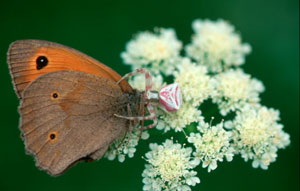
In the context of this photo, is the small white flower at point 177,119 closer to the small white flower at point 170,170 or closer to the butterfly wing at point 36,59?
the small white flower at point 170,170

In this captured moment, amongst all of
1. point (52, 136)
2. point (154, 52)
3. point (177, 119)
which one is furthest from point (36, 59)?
point (154, 52)

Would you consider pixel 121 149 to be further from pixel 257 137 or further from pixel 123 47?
pixel 123 47

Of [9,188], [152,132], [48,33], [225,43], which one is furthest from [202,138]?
[48,33]

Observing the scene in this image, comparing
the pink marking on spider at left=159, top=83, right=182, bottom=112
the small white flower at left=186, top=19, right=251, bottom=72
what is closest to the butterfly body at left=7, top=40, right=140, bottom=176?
the pink marking on spider at left=159, top=83, right=182, bottom=112

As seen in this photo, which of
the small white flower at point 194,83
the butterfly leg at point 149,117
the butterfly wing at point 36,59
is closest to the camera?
the butterfly wing at point 36,59

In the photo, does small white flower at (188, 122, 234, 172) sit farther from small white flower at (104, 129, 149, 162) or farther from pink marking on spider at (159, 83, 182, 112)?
small white flower at (104, 129, 149, 162)

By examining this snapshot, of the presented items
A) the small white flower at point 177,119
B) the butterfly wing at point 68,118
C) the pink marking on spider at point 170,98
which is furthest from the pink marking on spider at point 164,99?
the butterfly wing at point 68,118

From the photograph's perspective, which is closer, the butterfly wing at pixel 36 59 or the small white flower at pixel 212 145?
the butterfly wing at pixel 36 59
